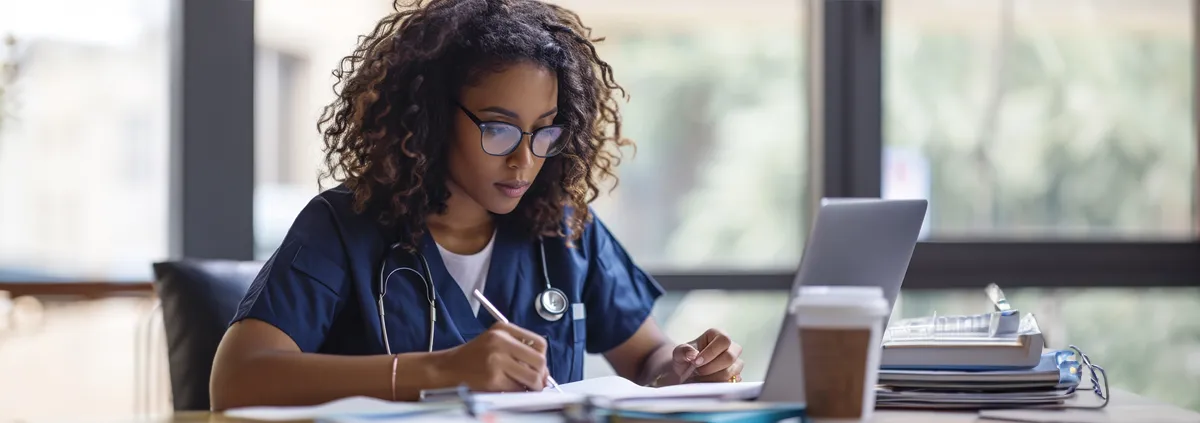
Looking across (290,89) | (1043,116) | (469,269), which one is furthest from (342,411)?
(1043,116)

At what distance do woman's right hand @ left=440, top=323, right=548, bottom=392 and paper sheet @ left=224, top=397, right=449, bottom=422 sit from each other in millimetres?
99

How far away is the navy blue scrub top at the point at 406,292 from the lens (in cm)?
139

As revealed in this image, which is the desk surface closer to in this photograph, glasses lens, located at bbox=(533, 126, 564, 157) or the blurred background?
glasses lens, located at bbox=(533, 126, 564, 157)

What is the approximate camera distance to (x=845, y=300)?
0.97 metres

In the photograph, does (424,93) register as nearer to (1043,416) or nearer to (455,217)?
(455,217)

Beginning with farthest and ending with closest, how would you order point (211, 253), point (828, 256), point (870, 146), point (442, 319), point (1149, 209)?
point (1149, 209)
point (870, 146)
point (211, 253)
point (442, 319)
point (828, 256)

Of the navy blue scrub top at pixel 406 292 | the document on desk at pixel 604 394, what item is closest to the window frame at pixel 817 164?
the navy blue scrub top at pixel 406 292

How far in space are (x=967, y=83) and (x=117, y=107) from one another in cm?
213

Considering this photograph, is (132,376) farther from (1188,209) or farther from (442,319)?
(1188,209)

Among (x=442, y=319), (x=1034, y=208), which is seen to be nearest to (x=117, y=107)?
(x=442, y=319)

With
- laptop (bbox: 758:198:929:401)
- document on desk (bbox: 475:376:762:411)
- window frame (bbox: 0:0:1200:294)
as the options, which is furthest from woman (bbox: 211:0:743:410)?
window frame (bbox: 0:0:1200:294)

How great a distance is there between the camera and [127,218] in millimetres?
2615

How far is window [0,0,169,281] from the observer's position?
2.53 metres

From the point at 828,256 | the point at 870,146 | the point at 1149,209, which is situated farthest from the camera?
the point at 1149,209
